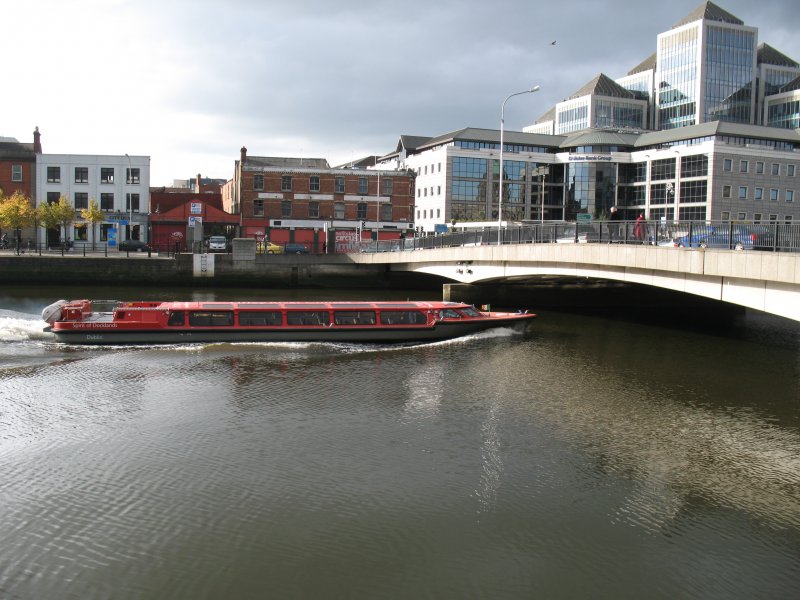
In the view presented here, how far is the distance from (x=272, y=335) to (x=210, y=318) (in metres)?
2.77

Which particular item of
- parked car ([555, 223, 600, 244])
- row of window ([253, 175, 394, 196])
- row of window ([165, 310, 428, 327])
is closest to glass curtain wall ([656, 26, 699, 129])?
row of window ([253, 175, 394, 196])

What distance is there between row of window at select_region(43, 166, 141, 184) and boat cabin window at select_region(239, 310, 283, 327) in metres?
47.2

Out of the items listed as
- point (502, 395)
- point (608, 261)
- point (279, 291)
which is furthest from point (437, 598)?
point (279, 291)

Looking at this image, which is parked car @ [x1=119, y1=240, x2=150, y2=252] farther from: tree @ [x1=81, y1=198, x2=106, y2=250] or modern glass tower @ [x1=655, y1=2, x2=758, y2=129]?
modern glass tower @ [x1=655, y1=2, x2=758, y2=129]

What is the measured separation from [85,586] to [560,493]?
28.6 ft

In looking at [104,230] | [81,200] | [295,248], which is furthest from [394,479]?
[81,200]

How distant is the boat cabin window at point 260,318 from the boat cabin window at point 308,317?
0.48m

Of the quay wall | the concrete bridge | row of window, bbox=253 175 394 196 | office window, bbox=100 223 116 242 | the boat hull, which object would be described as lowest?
the boat hull

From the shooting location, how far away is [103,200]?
237 feet

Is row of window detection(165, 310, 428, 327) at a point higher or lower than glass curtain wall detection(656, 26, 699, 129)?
lower

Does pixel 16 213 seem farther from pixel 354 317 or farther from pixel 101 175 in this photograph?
pixel 354 317

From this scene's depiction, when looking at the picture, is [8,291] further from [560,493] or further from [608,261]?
[560,493]

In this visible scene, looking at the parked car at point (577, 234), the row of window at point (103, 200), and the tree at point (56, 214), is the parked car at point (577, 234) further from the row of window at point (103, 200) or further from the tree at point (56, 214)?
the row of window at point (103, 200)

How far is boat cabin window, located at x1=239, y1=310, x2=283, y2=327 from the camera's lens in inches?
1237
